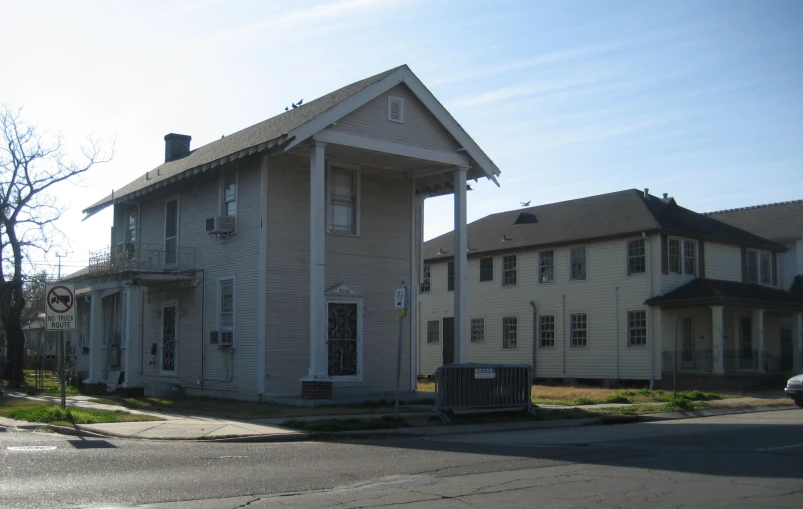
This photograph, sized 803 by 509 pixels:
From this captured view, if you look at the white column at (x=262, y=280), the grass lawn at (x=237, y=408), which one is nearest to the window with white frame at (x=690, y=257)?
the grass lawn at (x=237, y=408)

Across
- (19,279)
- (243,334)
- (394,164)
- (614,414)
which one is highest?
(394,164)

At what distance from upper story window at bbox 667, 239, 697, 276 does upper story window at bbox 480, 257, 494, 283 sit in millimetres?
8744

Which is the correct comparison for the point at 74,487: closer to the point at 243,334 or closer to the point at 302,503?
the point at 302,503

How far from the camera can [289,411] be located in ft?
61.6

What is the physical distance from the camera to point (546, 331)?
3669cm

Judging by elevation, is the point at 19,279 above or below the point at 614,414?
above

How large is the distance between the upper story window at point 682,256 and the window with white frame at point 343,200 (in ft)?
48.6

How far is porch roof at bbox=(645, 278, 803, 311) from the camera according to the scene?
3078 centimetres

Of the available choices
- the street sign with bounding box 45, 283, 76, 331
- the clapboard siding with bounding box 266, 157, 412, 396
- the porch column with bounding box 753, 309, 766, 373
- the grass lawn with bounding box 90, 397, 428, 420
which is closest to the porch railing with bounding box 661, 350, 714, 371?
the porch column with bounding box 753, 309, 766, 373

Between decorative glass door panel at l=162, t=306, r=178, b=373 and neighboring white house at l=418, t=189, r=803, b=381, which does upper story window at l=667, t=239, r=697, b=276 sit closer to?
neighboring white house at l=418, t=189, r=803, b=381

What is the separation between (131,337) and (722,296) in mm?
20471

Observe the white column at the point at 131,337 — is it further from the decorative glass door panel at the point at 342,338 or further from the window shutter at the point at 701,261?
the window shutter at the point at 701,261

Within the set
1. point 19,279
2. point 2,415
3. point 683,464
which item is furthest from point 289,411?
point 19,279

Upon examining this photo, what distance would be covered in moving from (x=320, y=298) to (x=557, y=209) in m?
21.8
